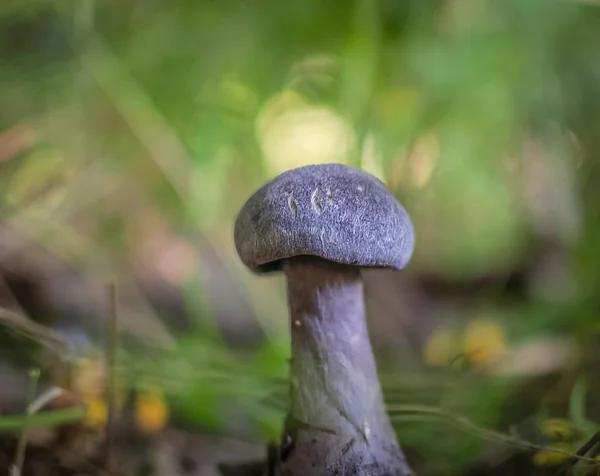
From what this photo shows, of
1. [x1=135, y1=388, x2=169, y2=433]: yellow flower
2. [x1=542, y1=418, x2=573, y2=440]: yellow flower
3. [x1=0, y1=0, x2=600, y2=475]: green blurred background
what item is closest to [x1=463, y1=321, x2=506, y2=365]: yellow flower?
[x1=0, y1=0, x2=600, y2=475]: green blurred background

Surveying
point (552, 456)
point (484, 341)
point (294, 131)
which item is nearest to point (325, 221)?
point (552, 456)

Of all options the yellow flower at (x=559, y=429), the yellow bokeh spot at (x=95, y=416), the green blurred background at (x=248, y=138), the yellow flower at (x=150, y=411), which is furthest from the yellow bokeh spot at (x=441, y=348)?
the yellow bokeh spot at (x=95, y=416)

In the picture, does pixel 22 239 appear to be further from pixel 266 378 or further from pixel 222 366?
pixel 266 378

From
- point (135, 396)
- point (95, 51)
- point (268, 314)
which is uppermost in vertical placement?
point (95, 51)

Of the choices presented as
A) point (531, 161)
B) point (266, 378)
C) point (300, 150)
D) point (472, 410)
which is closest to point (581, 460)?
point (472, 410)

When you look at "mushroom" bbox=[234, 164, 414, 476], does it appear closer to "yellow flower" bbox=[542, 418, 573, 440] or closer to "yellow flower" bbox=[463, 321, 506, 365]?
"yellow flower" bbox=[542, 418, 573, 440]

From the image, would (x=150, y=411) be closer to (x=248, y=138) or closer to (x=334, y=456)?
(x=334, y=456)
